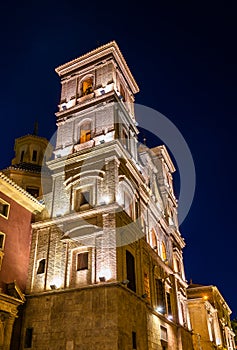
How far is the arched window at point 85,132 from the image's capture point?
3040 centimetres

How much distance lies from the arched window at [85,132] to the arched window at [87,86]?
12.0ft

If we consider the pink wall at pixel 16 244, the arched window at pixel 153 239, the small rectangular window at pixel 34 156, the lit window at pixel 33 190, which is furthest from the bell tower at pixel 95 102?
the small rectangular window at pixel 34 156

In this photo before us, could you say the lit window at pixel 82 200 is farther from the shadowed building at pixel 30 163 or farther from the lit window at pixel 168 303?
the lit window at pixel 168 303

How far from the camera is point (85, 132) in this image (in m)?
30.9

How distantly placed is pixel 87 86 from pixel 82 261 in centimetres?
1727

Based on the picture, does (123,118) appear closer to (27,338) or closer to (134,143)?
(134,143)

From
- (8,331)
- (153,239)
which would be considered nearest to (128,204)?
(153,239)

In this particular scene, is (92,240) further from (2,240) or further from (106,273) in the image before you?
(2,240)

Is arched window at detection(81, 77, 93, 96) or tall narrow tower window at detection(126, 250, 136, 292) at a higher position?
arched window at detection(81, 77, 93, 96)

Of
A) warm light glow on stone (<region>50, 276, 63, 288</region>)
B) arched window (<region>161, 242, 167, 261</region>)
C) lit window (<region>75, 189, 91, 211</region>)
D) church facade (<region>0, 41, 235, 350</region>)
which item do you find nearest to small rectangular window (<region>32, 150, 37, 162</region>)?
church facade (<region>0, 41, 235, 350</region>)

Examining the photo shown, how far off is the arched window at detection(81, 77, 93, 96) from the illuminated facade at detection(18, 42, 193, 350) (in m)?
0.09

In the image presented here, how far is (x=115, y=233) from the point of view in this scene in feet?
76.0

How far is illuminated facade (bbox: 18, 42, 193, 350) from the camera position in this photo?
71.2 ft

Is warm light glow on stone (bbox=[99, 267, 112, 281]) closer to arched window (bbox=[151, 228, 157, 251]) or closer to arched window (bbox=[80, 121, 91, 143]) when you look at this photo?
arched window (bbox=[151, 228, 157, 251])
